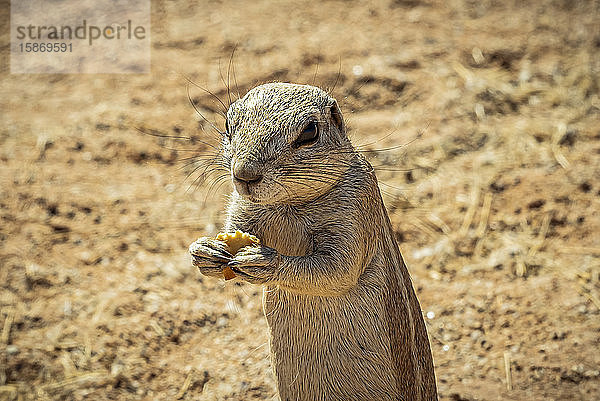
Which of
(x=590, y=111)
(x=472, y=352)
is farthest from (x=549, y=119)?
(x=472, y=352)

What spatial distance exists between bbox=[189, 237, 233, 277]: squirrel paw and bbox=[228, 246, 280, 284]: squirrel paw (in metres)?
0.05

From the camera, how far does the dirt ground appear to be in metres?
4.89

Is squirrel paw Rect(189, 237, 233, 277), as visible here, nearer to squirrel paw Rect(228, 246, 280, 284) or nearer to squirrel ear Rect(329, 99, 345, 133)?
squirrel paw Rect(228, 246, 280, 284)

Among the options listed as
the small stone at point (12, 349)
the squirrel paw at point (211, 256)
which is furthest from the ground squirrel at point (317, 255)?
the small stone at point (12, 349)

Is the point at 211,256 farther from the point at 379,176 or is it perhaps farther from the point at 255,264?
the point at 379,176

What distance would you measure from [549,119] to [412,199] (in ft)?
5.61

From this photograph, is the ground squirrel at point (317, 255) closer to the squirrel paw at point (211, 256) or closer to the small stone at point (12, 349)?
the squirrel paw at point (211, 256)

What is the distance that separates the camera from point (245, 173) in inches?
112

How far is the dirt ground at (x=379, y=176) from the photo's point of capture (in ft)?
16.0

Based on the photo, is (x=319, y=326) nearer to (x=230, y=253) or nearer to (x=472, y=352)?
(x=230, y=253)

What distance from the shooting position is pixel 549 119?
23.5ft

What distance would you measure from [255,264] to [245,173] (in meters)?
0.34

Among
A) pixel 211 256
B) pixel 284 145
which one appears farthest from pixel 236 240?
pixel 284 145

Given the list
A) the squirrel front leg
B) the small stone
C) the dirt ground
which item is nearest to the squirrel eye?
the squirrel front leg
